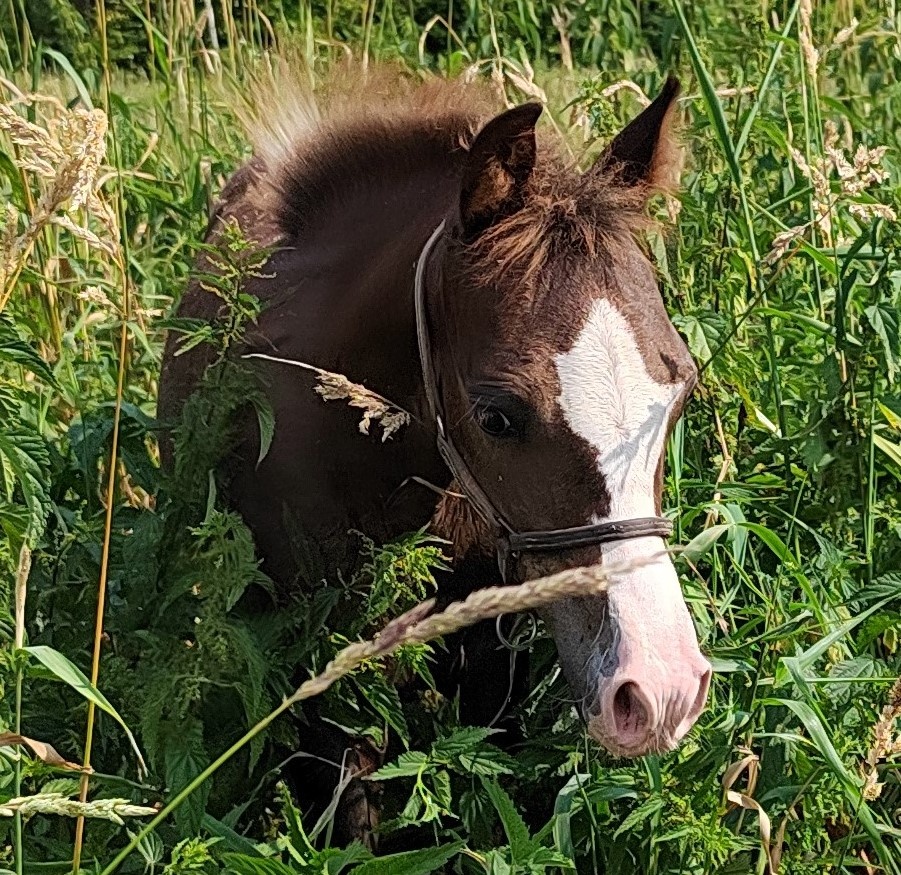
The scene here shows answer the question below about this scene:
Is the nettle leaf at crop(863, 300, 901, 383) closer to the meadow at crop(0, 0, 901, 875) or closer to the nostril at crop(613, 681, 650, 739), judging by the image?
the meadow at crop(0, 0, 901, 875)

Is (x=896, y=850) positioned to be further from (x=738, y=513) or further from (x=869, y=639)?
(x=738, y=513)

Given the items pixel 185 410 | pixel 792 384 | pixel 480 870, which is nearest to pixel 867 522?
pixel 792 384

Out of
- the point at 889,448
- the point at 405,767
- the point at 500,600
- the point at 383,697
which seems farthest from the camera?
the point at 889,448

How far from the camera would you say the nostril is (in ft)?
6.48

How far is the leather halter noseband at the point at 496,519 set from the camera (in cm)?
207

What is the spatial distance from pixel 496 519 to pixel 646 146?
0.69 m

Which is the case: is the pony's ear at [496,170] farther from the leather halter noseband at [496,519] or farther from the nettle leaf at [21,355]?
the nettle leaf at [21,355]

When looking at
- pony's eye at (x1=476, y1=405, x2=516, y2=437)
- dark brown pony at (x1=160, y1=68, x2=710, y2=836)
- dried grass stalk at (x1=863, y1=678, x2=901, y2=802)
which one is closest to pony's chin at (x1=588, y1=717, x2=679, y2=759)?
dark brown pony at (x1=160, y1=68, x2=710, y2=836)

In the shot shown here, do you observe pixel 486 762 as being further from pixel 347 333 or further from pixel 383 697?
pixel 347 333

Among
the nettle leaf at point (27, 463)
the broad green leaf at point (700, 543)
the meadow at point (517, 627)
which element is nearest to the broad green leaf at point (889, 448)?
the meadow at point (517, 627)

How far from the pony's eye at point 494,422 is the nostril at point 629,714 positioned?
0.43m

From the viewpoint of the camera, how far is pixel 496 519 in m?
2.26

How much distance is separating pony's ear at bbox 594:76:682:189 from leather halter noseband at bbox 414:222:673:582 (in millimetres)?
316

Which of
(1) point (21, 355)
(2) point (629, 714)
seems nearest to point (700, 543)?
(2) point (629, 714)
